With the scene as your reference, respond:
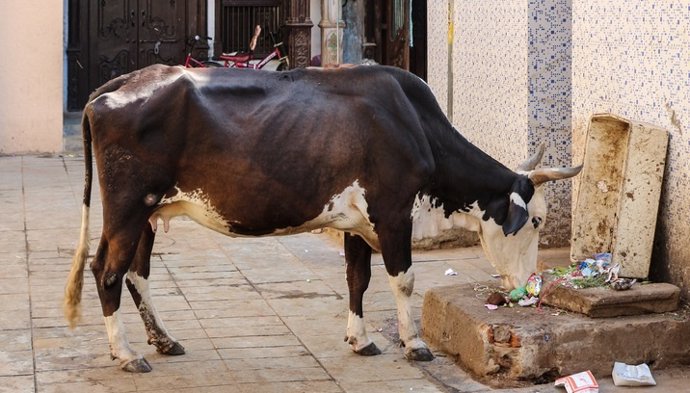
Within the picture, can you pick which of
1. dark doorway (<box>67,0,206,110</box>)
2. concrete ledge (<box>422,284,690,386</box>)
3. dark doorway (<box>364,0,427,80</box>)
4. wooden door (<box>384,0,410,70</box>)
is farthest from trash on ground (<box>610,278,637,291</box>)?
dark doorway (<box>67,0,206,110</box>)

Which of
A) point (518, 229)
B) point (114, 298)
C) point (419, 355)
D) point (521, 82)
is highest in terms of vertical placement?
point (521, 82)

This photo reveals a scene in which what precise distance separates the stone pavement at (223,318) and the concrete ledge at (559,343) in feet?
0.33

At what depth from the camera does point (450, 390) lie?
693 centimetres

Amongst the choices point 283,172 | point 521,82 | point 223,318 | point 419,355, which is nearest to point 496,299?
point 419,355

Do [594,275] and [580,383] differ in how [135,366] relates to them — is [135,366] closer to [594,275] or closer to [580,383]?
[580,383]

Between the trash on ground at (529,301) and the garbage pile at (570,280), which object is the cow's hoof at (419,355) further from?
the trash on ground at (529,301)

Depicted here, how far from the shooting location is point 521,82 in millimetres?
10000

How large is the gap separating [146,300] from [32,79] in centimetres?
901

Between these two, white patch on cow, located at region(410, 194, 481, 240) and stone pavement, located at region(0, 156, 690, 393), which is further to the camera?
white patch on cow, located at region(410, 194, 481, 240)

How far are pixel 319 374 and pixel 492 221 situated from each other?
1.43 metres

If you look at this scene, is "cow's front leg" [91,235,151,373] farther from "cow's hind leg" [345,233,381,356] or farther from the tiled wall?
the tiled wall

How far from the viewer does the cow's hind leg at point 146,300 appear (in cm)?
751

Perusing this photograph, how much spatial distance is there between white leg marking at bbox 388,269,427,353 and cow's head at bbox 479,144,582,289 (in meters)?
0.60

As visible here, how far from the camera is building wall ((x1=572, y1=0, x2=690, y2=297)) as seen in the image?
7.32 m
